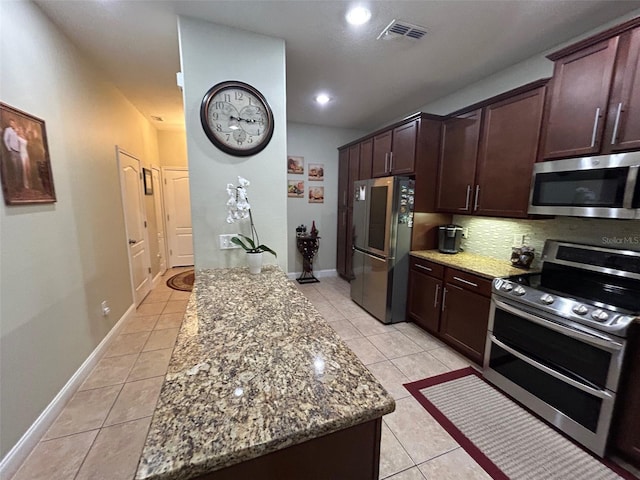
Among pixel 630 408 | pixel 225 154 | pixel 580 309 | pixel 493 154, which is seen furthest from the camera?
pixel 493 154

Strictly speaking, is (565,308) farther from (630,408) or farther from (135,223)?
(135,223)

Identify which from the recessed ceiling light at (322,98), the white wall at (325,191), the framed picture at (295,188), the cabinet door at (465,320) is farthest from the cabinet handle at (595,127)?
the framed picture at (295,188)

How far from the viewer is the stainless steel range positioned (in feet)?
4.79

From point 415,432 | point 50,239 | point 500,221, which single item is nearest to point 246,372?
point 415,432

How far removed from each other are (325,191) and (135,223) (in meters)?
2.98

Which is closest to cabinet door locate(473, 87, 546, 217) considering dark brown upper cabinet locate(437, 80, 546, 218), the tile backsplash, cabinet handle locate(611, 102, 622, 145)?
dark brown upper cabinet locate(437, 80, 546, 218)

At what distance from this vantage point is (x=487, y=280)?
2.13m

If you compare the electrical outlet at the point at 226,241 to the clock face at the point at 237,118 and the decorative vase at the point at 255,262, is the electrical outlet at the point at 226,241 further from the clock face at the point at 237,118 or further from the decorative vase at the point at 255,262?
the clock face at the point at 237,118

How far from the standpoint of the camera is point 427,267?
2764 millimetres

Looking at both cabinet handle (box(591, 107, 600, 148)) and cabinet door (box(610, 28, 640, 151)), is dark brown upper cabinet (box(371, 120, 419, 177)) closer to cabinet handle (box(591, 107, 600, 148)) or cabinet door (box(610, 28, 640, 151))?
cabinet handle (box(591, 107, 600, 148))

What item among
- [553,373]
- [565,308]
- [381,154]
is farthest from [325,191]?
[553,373]

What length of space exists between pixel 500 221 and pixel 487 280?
82 cm

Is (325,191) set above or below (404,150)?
below

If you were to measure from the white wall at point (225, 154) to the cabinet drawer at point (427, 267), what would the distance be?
1.56m
